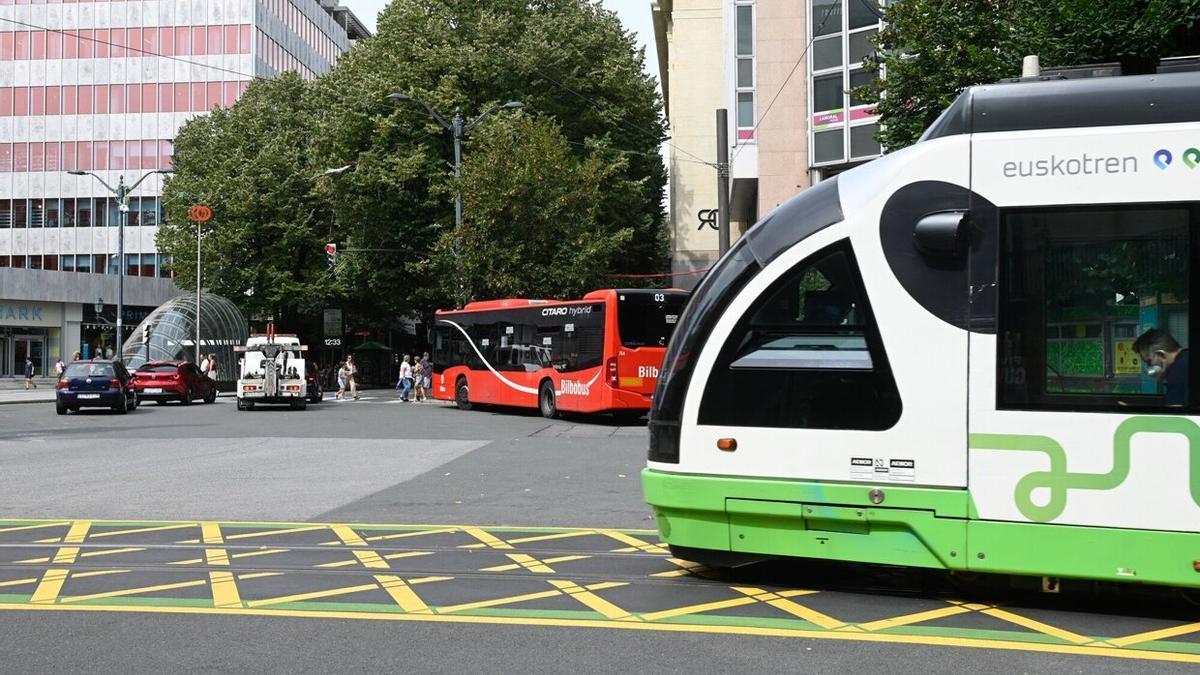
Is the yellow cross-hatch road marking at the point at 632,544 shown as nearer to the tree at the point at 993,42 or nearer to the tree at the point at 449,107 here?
the tree at the point at 993,42

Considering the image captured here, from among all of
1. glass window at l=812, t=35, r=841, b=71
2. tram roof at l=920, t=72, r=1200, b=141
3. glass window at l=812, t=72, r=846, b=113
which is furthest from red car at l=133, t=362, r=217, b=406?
tram roof at l=920, t=72, r=1200, b=141

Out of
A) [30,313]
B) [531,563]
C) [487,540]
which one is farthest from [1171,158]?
[30,313]

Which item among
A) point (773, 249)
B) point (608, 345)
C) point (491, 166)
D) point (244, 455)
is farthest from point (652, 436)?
point (491, 166)

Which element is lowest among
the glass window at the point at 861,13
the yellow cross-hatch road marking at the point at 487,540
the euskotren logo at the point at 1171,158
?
the yellow cross-hatch road marking at the point at 487,540

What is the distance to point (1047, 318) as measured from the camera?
275 inches

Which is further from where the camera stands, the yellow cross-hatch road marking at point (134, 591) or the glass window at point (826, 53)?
the glass window at point (826, 53)

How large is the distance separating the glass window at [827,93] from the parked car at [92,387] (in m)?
20.0

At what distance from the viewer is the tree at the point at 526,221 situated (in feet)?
122

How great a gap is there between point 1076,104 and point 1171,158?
24.1 inches

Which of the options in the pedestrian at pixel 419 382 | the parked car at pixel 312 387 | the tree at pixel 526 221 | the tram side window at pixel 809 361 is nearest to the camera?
the tram side window at pixel 809 361

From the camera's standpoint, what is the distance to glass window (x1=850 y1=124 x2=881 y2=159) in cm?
3161

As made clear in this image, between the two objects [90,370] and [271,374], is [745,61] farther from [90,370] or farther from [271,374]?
[90,370]

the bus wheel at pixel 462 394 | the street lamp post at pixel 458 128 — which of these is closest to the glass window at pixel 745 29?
the street lamp post at pixel 458 128

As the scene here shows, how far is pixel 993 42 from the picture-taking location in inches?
772
